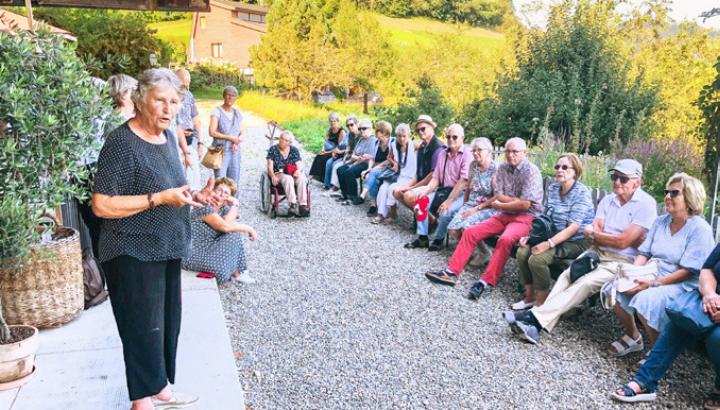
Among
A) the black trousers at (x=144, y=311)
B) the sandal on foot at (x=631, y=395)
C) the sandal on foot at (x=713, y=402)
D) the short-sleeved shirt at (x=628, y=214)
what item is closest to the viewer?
the black trousers at (x=144, y=311)

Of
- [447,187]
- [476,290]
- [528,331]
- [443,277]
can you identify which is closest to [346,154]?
[447,187]

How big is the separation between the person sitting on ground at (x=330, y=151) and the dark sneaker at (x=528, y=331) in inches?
245

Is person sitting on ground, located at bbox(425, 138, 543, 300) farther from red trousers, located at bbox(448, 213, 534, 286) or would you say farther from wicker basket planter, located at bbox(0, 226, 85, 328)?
wicker basket planter, located at bbox(0, 226, 85, 328)

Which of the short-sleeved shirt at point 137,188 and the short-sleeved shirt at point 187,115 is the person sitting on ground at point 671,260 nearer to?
the short-sleeved shirt at point 137,188

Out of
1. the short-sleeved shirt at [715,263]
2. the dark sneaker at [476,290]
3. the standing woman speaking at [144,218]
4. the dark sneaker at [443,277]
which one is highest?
the standing woman speaking at [144,218]

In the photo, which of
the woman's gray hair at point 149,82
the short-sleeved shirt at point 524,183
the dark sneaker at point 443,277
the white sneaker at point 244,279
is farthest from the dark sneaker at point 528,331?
the woman's gray hair at point 149,82

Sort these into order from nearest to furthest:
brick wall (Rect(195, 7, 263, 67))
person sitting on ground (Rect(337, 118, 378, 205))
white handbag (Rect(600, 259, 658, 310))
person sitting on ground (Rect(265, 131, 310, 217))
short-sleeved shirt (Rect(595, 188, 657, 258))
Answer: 1. white handbag (Rect(600, 259, 658, 310))
2. short-sleeved shirt (Rect(595, 188, 657, 258))
3. person sitting on ground (Rect(265, 131, 310, 217))
4. person sitting on ground (Rect(337, 118, 378, 205))
5. brick wall (Rect(195, 7, 263, 67))

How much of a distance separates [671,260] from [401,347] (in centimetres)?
182

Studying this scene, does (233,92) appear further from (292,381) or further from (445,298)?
(292,381)

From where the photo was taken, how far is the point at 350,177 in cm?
896

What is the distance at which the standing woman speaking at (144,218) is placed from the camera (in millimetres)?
2258

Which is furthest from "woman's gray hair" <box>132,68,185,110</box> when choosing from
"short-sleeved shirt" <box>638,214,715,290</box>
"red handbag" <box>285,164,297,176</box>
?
"red handbag" <box>285,164,297,176</box>

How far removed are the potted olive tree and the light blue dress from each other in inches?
132

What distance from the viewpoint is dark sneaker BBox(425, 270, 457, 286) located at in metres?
5.30
